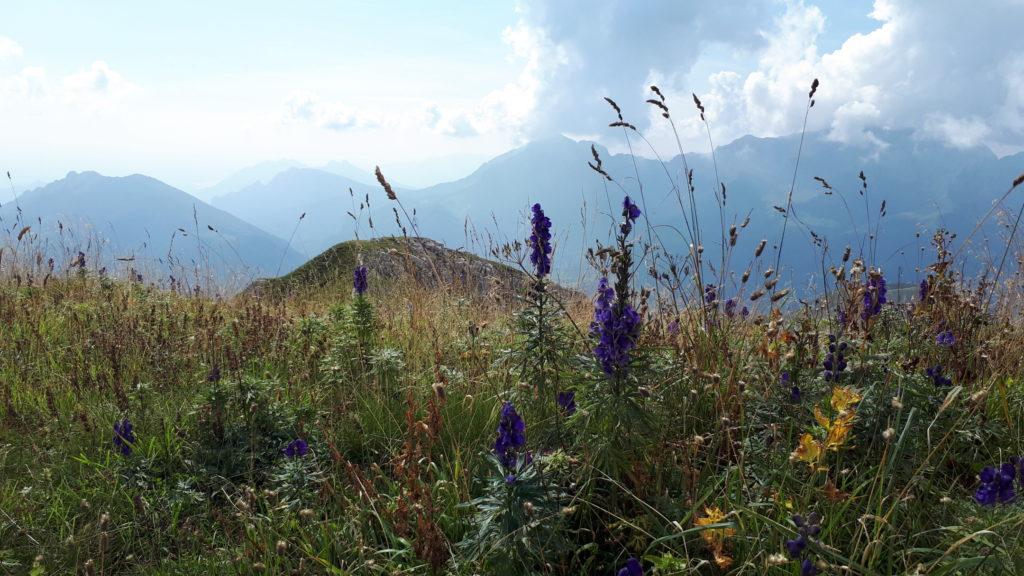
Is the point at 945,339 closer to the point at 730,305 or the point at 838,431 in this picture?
the point at 730,305

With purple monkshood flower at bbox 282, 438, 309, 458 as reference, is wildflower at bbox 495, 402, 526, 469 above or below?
above

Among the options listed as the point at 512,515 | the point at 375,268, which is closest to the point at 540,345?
the point at 512,515

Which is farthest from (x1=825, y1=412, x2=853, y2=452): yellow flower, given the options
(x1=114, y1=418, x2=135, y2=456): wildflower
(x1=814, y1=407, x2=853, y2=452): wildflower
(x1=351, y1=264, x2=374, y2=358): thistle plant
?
(x1=114, y1=418, x2=135, y2=456): wildflower

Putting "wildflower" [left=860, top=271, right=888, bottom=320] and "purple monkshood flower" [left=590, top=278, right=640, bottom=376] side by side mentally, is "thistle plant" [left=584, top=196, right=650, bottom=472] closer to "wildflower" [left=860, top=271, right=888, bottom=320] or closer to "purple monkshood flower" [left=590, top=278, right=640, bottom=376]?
"purple monkshood flower" [left=590, top=278, right=640, bottom=376]

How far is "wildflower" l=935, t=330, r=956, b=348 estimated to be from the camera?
2.88 m

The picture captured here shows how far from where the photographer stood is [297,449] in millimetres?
2557

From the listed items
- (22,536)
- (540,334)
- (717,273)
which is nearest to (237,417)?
(22,536)

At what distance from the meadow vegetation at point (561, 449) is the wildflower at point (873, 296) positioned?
18mm

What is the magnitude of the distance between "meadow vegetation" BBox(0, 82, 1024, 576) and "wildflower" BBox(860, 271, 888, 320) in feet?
0.06

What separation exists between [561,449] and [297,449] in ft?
4.47

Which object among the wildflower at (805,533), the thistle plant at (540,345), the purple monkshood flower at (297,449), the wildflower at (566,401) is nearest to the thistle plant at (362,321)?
the purple monkshood flower at (297,449)

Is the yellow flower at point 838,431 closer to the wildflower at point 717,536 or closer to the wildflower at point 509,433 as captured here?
the wildflower at point 717,536

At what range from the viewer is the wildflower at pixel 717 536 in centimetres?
164

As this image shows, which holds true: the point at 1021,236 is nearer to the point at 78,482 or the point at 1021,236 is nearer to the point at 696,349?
the point at 696,349
